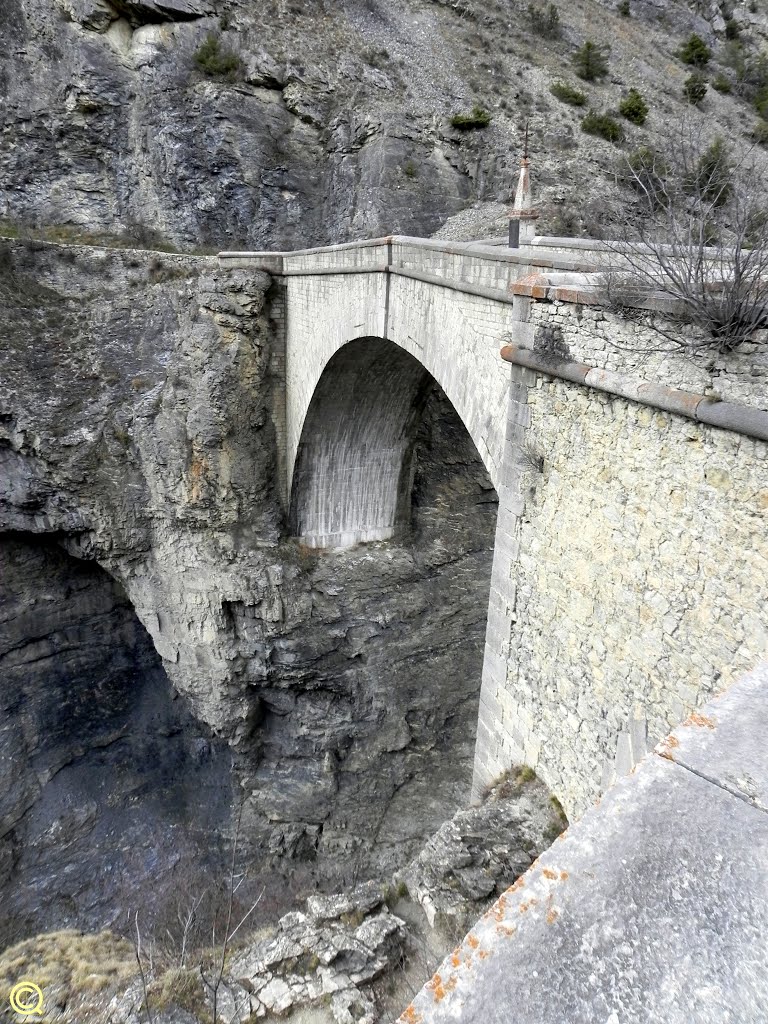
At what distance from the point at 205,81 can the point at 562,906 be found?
2388 cm

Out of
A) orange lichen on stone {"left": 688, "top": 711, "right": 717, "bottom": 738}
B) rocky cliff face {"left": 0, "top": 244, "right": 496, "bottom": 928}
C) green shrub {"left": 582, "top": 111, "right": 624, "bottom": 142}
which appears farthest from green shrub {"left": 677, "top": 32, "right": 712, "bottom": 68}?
orange lichen on stone {"left": 688, "top": 711, "right": 717, "bottom": 738}

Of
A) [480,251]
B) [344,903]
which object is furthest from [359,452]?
[344,903]

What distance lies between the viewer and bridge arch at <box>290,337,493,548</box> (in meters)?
13.1

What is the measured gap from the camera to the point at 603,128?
785 inches

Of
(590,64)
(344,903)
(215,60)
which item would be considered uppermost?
(590,64)

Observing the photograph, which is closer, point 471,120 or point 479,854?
point 479,854

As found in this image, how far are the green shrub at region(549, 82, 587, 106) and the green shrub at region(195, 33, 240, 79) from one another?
34.8 feet

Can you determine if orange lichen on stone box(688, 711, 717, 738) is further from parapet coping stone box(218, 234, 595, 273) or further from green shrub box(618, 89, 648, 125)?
green shrub box(618, 89, 648, 125)

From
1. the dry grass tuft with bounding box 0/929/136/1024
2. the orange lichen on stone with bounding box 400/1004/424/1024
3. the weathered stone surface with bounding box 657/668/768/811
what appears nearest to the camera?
the orange lichen on stone with bounding box 400/1004/424/1024

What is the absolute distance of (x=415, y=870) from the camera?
6188 millimetres

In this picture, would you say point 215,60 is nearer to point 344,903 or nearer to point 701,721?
point 344,903

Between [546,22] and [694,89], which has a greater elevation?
[546,22]

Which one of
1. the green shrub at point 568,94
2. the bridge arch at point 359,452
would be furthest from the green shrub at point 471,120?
the bridge arch at point 359,452

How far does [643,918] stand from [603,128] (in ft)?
77.1
